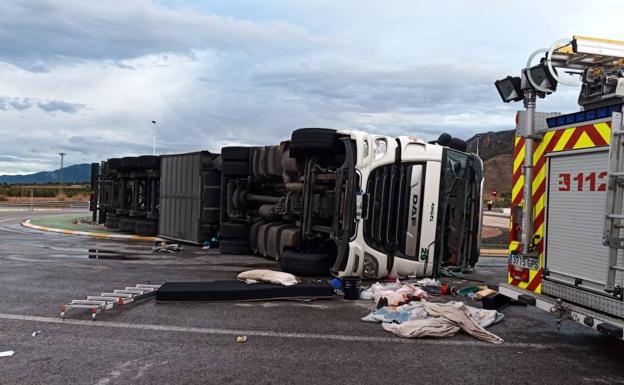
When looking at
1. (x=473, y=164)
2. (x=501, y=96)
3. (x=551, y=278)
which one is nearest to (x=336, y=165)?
(x=473, y=164)

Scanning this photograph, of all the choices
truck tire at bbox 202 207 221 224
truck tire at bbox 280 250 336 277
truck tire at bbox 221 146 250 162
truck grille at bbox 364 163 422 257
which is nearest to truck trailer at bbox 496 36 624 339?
truck grille at bbox 364 163 422 257

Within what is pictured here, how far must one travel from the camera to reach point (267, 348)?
5348 millimetres

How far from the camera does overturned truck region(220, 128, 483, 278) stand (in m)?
9.23

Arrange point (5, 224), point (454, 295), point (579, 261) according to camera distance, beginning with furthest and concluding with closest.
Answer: point (5, 224), point (454, 295), point (579, 261)

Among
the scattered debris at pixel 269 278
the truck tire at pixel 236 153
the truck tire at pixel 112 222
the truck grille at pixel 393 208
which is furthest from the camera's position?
the truck tire at pixel 112 222

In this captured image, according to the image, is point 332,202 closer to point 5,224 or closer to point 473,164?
point 473,164

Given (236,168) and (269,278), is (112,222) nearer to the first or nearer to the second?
(236,168)

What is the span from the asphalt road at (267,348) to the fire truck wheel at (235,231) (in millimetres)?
5083

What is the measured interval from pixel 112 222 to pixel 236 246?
25.9ft

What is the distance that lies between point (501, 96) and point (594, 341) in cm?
277

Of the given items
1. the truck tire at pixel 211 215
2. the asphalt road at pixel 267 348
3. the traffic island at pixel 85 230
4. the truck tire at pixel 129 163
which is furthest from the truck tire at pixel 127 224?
the asphalt road at pixel 267 348

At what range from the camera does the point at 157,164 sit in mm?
16750

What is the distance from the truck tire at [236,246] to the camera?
42.4 feet

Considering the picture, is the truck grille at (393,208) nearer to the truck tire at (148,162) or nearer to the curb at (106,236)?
the curb at (106,236)
